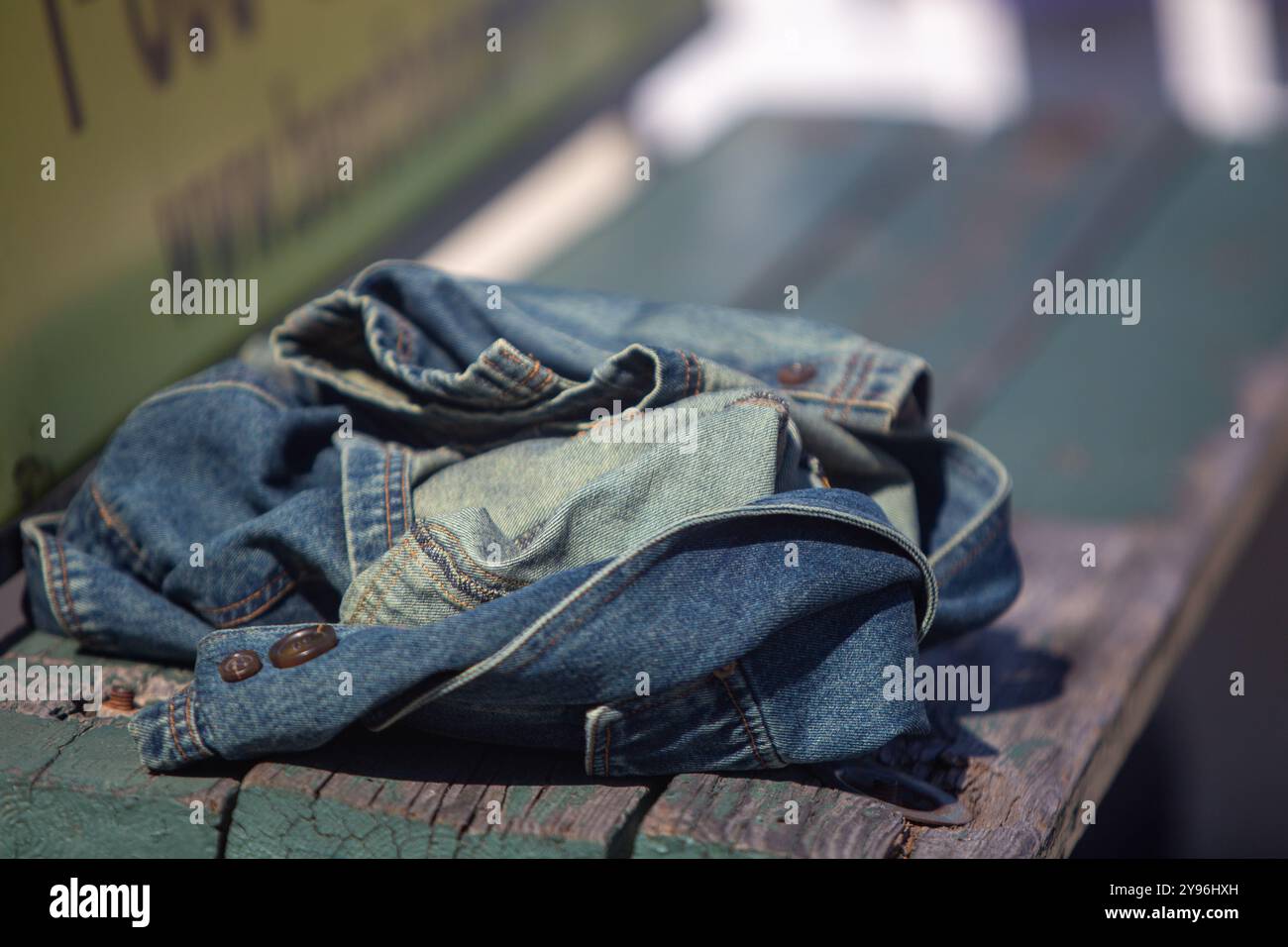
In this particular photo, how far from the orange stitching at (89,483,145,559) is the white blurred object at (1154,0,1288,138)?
371 centimetres

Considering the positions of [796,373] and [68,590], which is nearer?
[68,590]

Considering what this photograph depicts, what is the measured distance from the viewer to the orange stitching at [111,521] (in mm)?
1307

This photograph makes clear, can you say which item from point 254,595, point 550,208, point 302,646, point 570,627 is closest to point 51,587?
point 254,595

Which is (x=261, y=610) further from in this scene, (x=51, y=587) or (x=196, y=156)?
(x=196, y=156)

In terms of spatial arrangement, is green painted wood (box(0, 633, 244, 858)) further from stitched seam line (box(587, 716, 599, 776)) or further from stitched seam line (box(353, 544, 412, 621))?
stitched seam line (box(587, 716, 599, 776))

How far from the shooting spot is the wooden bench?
1.13 m

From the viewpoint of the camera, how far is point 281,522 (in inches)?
47.4

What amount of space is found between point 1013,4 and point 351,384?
368cm

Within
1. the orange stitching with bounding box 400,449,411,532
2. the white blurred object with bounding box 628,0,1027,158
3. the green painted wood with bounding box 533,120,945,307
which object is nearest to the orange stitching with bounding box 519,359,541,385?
the orange stitching with bounding box 400,449,411,532

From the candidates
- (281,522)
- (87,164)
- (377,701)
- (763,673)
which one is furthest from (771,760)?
(87,164)

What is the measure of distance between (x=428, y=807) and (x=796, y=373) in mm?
582

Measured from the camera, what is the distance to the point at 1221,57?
4340 mm
